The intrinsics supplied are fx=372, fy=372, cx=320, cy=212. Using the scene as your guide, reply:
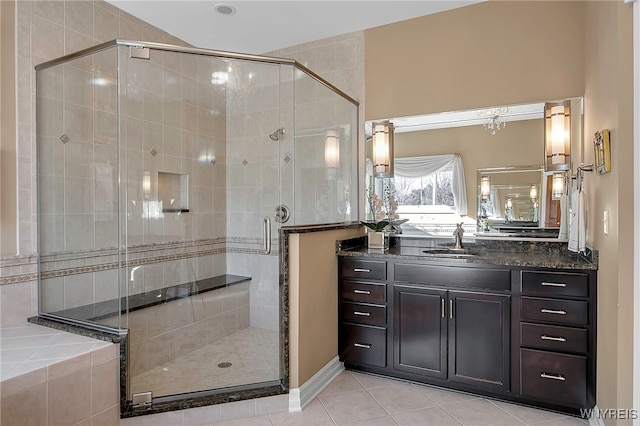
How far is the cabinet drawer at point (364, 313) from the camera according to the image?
2.69m

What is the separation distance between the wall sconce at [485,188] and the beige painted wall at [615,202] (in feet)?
2.48

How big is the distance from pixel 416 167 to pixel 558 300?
4.78 ft

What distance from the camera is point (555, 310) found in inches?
86.4

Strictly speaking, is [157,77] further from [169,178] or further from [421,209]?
[421,209]

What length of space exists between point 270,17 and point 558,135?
7.83 feet

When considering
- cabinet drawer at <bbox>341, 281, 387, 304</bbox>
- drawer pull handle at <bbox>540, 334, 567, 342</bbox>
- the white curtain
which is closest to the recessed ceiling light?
the white curtain

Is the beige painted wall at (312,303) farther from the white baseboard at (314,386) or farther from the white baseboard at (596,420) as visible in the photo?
the white baseboard at (596,420)

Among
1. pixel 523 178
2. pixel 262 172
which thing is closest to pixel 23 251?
pixel 262 172

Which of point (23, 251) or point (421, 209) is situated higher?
point (421, 209)

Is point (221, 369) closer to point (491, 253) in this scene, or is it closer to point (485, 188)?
point (491, 253)

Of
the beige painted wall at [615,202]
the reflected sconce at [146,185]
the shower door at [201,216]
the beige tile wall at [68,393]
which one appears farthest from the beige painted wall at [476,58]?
the beige tile wall at [68,393]

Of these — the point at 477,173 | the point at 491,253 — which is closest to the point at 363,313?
the point at 491,253

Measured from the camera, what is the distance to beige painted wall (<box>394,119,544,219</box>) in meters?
2.78

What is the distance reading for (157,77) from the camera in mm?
2420
